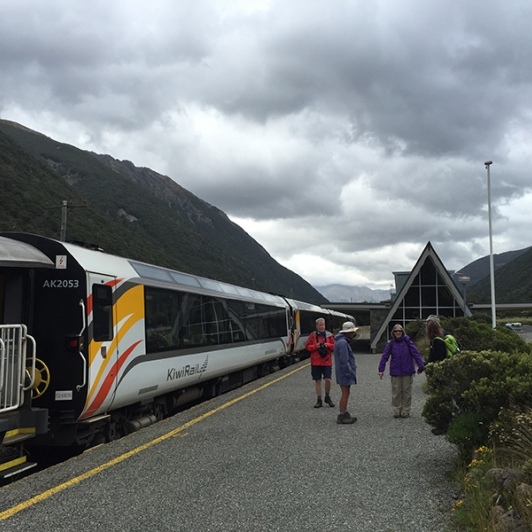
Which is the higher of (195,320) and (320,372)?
(195,320)

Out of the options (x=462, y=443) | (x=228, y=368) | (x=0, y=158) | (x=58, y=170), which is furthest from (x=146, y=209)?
(x=462, y=443)

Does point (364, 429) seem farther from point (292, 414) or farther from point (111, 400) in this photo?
point (111, 400)

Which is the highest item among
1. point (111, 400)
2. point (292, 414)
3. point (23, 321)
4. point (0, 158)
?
point (0, 158)

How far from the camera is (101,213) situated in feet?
314

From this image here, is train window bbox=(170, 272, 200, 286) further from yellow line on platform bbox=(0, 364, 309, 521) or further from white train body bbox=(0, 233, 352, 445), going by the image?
yellow line on platform bbox=(0, 364, 309, 521)

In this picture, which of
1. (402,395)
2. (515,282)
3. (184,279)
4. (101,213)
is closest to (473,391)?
(402,395)

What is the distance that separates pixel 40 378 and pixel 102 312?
3.68 feet

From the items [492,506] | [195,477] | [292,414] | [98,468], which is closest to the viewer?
[492,506]

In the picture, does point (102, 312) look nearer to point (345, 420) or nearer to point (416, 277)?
point (345, 420)

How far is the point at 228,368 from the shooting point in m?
13.1

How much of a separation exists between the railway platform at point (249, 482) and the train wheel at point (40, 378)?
927 mm

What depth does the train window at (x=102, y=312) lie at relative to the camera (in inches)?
273

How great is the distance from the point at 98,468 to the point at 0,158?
8296 centimetres

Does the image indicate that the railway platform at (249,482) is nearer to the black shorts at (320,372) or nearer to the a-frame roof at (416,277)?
the black shorts at (320,372)
